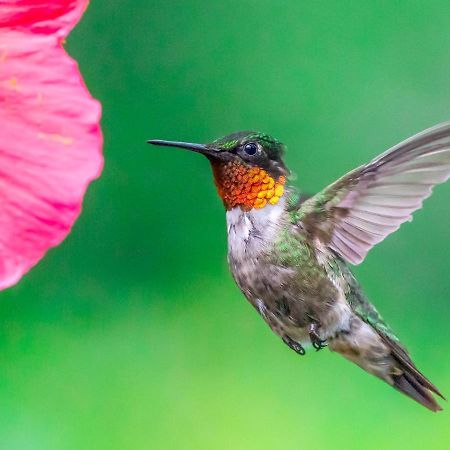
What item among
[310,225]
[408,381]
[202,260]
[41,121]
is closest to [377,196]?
[310,225]

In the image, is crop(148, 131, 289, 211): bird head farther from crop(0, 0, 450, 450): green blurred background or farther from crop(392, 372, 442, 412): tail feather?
crop(0, 0, 450, 450): green blurred background

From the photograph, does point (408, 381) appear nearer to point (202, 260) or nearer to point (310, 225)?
point (310, 225)

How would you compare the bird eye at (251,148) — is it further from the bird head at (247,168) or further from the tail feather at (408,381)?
the tail feather at (408,381)

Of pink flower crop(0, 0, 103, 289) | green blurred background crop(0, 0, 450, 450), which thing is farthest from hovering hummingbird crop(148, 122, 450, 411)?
green blurred background crop(0, 0, 450, 450)

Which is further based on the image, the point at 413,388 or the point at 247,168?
the point at 413,388

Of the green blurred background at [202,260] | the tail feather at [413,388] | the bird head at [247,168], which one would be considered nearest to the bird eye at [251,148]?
the bird head at [247,168]
